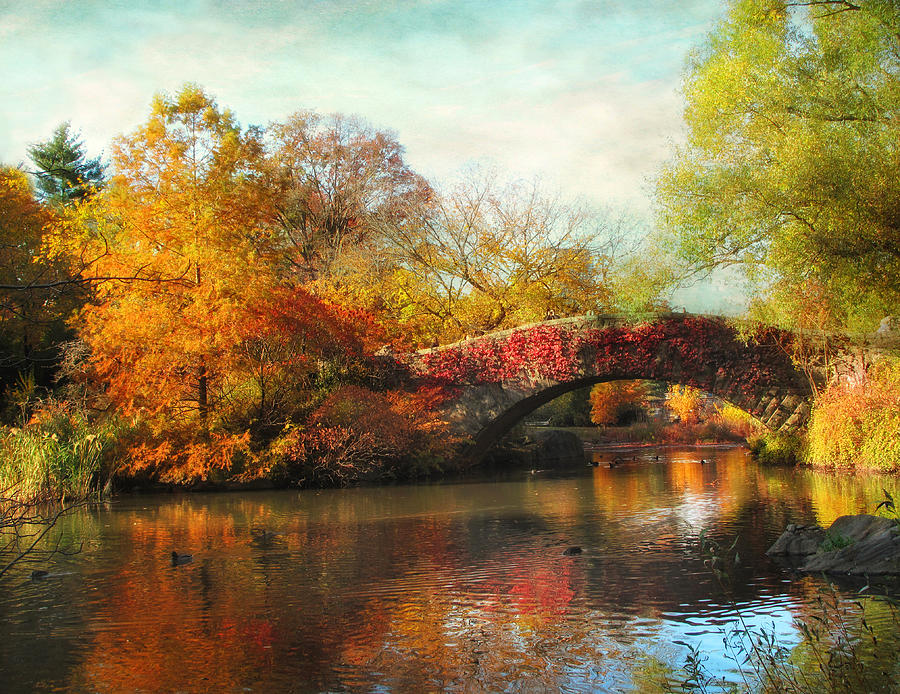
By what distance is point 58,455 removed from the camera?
42.9 feet

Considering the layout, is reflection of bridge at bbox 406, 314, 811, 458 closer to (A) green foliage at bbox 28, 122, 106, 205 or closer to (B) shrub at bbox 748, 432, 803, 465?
(B) shrub at bbox 748, 432, 803, 465

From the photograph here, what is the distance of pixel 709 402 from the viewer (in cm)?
3469

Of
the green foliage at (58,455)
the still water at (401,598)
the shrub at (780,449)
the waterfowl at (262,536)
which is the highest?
the green foliage at (58,455)

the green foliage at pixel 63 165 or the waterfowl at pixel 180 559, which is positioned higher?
the green foliage at pixel 63 165

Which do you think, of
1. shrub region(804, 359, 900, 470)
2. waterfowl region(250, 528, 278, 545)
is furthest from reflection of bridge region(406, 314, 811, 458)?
waterfowl region(250, 528, 278, 545)

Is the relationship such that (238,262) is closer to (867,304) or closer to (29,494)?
(29,494)

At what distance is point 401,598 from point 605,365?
40.5 feet

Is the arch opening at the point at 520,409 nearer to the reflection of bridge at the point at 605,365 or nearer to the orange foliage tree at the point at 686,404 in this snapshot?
the reflection of bridge at the point at 605,365

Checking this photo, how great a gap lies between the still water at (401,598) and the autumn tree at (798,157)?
3.09 m

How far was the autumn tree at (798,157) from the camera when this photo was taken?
32.7ft

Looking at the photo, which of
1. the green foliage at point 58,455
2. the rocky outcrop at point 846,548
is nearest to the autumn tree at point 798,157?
the rocky outcrop at point 846,548

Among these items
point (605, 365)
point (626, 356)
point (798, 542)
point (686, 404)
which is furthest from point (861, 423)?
point (686, 404)

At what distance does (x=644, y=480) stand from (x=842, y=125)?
7.12 meters

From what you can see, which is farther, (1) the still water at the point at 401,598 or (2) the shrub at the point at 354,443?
(2) the shrub at the point at 354,443
